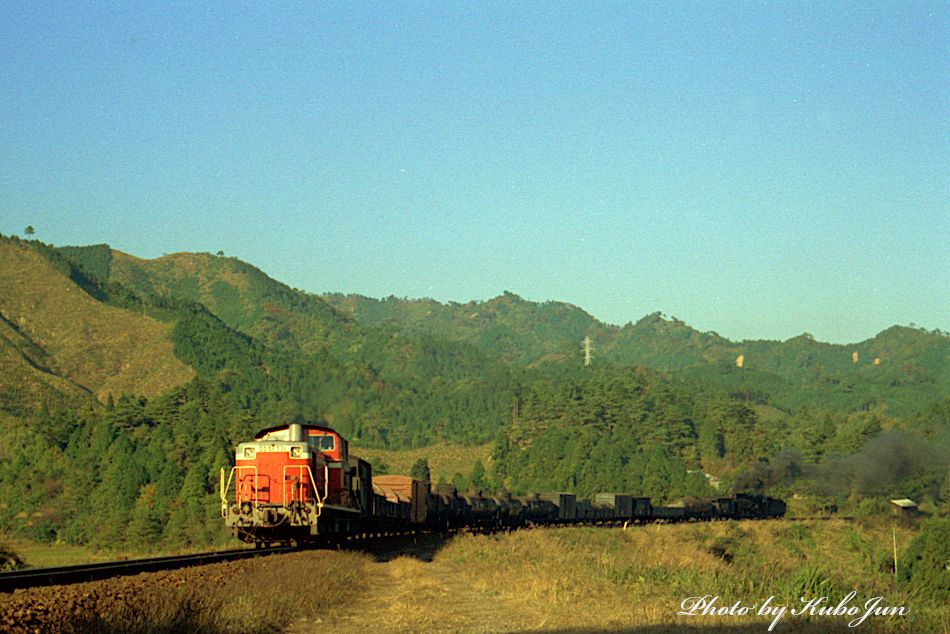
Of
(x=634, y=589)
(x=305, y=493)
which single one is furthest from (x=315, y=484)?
(x=634, y=589)

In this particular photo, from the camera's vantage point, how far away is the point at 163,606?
51.4 ft

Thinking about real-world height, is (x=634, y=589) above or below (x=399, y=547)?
above

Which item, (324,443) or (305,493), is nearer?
(305,493)

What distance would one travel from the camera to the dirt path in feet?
61.0

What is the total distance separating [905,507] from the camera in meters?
102

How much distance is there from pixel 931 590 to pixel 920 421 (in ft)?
436

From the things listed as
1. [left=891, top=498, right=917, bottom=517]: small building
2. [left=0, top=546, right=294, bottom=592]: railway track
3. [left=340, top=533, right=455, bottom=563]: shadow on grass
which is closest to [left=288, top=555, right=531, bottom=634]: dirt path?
[left=0, top=546, right=294, bottom=592]: railway track

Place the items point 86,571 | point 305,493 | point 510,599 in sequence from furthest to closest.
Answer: point 305,493, point 510,599, point 86,571

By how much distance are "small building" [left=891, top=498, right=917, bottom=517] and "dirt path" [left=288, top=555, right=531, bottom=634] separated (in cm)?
8383

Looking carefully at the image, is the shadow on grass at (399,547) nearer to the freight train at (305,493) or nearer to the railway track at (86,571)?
the freight train at (305,493)

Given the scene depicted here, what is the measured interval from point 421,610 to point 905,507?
306 ft

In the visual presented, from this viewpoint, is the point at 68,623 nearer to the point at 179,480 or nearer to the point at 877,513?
the point at 877,513

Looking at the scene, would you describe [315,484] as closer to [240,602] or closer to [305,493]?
[305,493]

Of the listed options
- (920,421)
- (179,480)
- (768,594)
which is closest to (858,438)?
(920,421)
